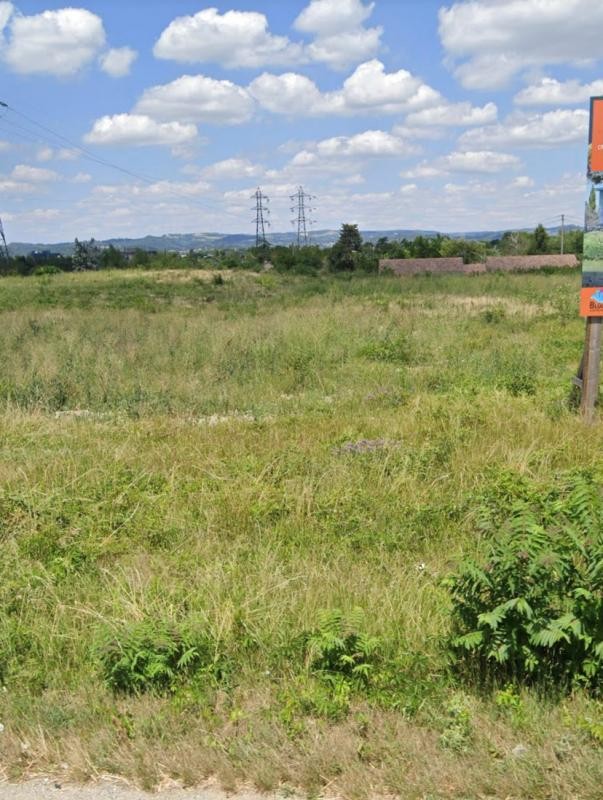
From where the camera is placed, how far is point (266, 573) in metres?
4.45

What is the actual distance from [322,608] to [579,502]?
1.46 meters

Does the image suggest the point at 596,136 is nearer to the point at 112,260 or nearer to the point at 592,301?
the point at 592,301

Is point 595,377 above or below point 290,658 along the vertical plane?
above

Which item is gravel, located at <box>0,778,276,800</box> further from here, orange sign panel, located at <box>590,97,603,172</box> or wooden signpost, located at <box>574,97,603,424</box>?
orange sign panel, located at <box>590,97,603,172</box>

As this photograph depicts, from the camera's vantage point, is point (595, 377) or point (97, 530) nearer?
point (97, 530)

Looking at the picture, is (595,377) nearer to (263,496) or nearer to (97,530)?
(263,496)

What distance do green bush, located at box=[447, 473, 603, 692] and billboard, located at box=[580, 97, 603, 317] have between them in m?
5.07

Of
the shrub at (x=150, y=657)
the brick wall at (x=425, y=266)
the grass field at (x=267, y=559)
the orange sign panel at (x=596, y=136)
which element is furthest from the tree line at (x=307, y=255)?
the shrub at (x=150, y=657)

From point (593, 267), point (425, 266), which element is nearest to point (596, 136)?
point (593, 267)

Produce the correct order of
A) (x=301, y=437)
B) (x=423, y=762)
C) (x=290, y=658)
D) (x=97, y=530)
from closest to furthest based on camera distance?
(x=423, y=762) → (x=290, y=658) → (x=97, y=530) → (x=301, y=437)

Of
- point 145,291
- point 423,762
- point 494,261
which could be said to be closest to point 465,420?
point 423,762

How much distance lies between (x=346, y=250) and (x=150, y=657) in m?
60.4

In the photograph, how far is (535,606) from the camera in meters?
3.18

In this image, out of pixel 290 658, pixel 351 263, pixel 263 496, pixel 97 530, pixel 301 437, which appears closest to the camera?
pixel 290 658
